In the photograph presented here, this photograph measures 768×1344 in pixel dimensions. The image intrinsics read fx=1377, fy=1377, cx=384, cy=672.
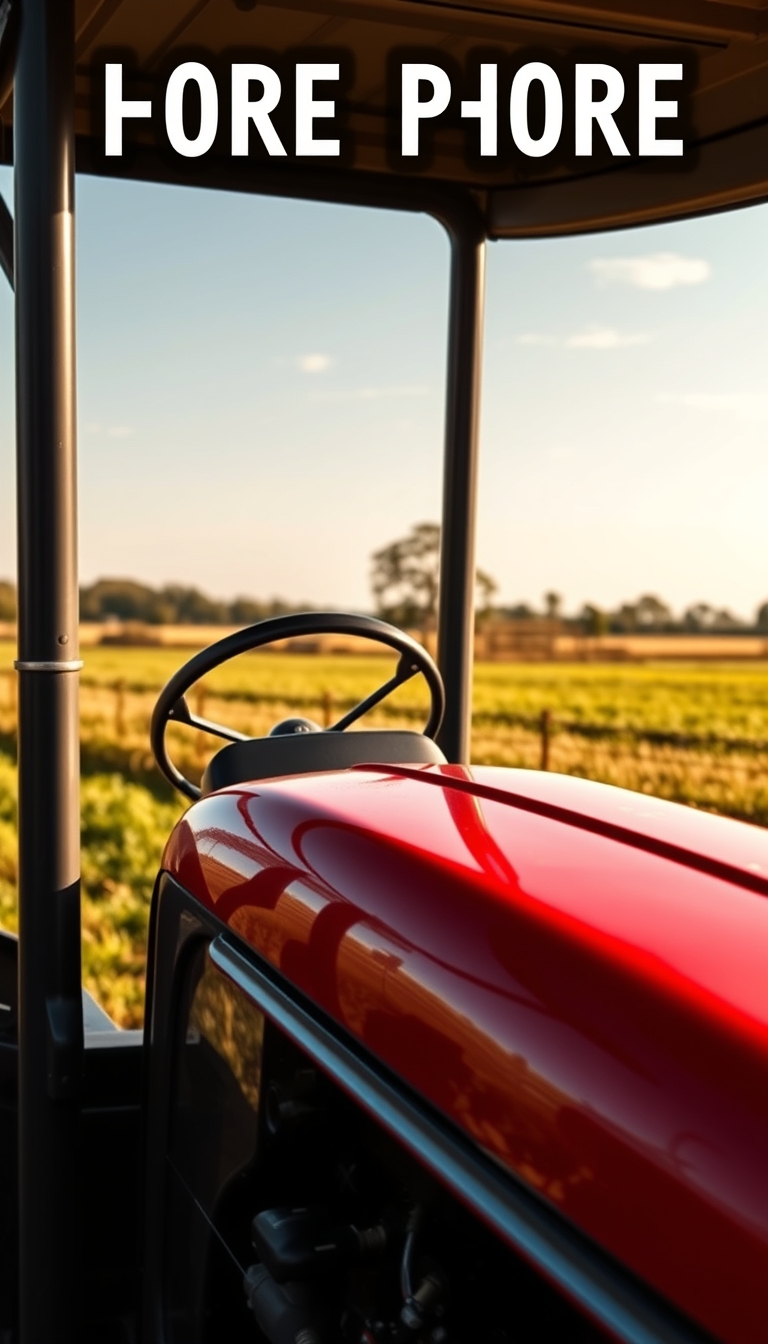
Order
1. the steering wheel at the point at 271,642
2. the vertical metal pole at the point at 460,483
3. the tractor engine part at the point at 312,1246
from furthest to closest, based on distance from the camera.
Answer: the vertical metal pole at the point at 460,483 < the steering wheel at the point at 271,642 < the tractor engine part at the point at 312,1246

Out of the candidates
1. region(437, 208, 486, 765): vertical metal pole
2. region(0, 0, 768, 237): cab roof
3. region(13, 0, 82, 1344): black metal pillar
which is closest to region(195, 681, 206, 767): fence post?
region(437, 208, 486, 765): vertical metal pole

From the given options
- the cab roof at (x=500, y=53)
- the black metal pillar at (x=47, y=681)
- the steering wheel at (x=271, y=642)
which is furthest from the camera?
the steering wheel at (x=271, y=642)

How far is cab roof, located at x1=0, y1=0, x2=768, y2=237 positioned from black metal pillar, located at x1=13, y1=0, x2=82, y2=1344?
34 cm

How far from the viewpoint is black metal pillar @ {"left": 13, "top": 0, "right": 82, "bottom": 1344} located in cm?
158

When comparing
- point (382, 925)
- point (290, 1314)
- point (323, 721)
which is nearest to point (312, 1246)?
point (290, 1314)

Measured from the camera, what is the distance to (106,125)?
211 cm

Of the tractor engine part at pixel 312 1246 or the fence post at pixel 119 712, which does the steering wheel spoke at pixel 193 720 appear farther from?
the fence post at pixel 119 712

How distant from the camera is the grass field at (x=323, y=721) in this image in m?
11.1

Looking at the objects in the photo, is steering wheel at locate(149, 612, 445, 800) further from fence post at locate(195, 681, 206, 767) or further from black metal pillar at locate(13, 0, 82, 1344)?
fence post at locate(195, 681, 206, 767)

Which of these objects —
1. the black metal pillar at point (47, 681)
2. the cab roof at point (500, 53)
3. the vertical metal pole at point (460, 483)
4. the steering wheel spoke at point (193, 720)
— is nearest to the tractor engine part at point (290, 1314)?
the black metal pillar at point (47, 681)

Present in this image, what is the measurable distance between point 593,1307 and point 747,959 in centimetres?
22

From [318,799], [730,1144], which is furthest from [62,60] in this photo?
[730,1144]

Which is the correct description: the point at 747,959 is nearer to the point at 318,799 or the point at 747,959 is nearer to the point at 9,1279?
the point at 318,799

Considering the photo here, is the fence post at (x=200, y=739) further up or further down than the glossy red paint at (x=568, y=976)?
further down
